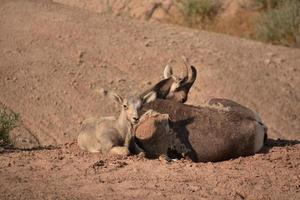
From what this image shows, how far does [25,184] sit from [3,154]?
1663mm

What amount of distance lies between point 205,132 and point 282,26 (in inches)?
367

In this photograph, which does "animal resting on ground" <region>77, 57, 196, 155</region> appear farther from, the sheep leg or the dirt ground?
the dirt ground

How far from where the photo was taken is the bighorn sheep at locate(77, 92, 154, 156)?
956cm

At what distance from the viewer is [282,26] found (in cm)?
1867

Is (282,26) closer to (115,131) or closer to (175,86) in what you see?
(175,86)

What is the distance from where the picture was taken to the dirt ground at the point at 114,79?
9031 millimetres

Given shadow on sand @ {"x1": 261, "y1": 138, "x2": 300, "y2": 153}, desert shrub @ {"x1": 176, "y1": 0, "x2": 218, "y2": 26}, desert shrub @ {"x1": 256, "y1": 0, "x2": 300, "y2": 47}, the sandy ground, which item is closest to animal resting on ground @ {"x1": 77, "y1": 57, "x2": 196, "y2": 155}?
the sandy ground

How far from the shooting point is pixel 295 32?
18.4 meters

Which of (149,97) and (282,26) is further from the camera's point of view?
(282,26)

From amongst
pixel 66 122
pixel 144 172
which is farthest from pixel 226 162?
pixel 66 122

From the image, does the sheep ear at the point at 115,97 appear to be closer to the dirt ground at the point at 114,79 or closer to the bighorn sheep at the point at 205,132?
the bighorn sheep at the point at 205,132

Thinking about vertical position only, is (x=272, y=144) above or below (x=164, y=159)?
below

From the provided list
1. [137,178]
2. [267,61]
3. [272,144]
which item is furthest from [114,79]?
[137,178]

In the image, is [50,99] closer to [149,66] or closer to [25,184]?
[149,66]
